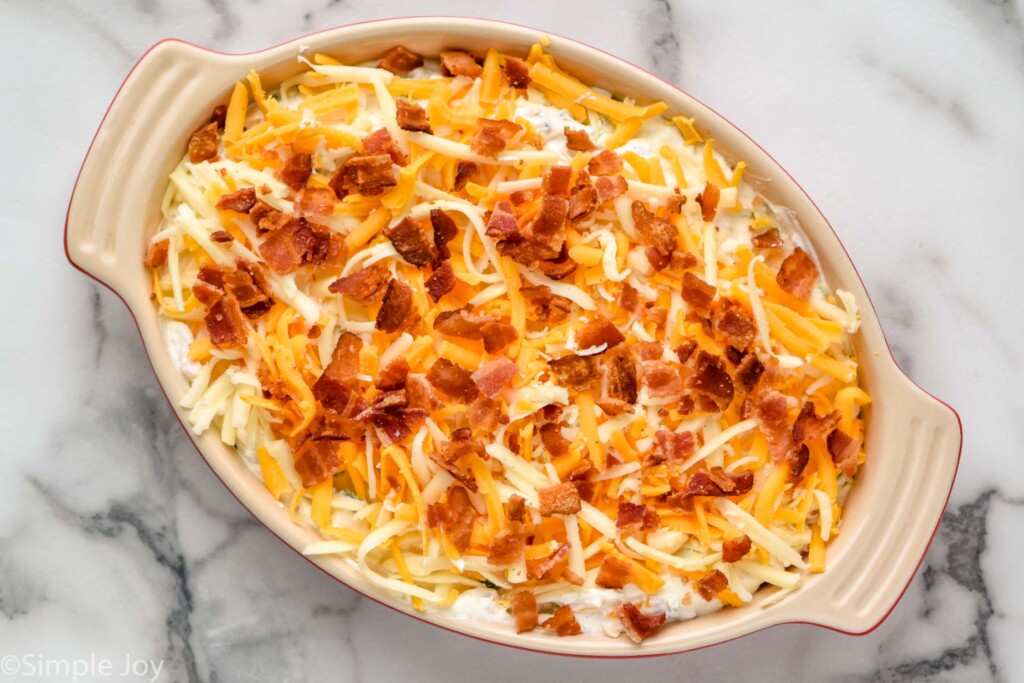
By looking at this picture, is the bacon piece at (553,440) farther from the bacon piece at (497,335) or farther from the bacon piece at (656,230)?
the bacon piece at (656,230)

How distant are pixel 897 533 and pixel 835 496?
0.13 metres

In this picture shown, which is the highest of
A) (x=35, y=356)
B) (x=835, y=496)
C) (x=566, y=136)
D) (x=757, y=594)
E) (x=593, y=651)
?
(x=566, y=136)

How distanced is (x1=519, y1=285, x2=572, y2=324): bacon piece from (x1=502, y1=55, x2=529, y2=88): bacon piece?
397mm

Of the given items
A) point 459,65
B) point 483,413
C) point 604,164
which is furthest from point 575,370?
point 459,65

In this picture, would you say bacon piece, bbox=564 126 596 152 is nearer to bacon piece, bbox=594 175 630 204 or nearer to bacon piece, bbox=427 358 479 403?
bacon piece, bbox=594 175 630 204

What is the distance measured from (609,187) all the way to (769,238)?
0.33 m

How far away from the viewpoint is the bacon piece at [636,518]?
1.58 m

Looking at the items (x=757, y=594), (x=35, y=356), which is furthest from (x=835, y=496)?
(x=35, y=356)

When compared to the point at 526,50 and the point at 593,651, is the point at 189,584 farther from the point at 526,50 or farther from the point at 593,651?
the point at 526,50

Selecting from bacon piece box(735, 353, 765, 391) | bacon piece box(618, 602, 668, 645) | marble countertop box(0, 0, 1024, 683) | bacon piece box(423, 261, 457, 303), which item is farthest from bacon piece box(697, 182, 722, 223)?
bacon piece box(618, 602, 668, 645)

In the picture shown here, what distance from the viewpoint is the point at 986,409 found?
189 cm

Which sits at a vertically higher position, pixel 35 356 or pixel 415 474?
pixel 415 474

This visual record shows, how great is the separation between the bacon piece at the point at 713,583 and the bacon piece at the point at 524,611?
1.06 feet

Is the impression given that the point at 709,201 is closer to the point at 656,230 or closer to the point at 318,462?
the point at 656,230
